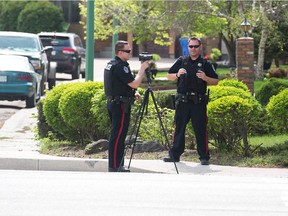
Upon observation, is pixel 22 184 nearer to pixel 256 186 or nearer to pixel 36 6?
pixel 256 186

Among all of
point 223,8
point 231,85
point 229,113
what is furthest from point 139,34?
point 229,113

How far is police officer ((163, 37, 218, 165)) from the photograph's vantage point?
14219 millimetres

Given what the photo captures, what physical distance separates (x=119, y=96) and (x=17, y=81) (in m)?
12.8

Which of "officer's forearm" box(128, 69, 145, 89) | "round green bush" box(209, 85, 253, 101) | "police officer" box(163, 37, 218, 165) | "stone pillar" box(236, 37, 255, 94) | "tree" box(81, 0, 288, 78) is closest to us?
"officer's forearm" box(128, 69, 145, 89)

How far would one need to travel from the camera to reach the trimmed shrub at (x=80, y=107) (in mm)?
16047

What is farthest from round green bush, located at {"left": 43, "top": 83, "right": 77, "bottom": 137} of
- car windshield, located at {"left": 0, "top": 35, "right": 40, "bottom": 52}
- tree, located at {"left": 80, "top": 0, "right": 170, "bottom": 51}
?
tree, located at {"left": 80, "top": 0, "right": 170, "bottom": 51}

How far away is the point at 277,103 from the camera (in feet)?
49.1

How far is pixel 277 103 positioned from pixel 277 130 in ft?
6.30

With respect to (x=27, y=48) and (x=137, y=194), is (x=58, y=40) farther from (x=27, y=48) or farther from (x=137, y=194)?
(x=137, y=194)

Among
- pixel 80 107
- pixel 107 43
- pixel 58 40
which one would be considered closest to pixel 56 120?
pixel 80 107

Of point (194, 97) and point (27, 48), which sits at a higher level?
point (194, 97)

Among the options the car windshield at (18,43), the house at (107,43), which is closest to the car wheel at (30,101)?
the car windshield at (18,43)

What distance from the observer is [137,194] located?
11383mm

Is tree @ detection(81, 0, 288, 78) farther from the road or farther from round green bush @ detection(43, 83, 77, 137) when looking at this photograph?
the road
